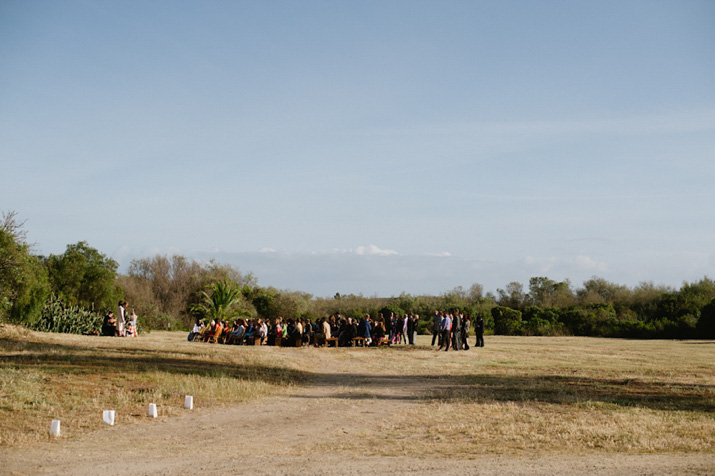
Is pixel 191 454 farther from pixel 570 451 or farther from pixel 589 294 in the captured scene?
pixel 589 294

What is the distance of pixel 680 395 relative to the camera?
1468 cm

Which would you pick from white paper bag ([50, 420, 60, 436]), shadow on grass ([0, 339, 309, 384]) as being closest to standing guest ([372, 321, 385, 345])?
shadow on grass ([0, 339, 309, 384])

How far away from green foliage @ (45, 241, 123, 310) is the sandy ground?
27.0 meters

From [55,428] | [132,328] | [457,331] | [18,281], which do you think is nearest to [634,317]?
[457,331]

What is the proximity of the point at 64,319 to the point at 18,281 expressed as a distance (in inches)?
291

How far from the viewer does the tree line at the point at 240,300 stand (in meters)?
26.9

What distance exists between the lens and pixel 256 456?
8.49 metres

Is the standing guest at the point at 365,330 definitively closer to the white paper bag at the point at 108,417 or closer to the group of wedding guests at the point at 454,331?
the group of wedding guests at the point at 454,331

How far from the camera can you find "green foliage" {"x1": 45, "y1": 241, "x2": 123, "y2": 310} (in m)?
35.8

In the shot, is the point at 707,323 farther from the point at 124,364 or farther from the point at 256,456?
the point at 256,456

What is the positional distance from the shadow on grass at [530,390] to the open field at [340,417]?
0.04 m

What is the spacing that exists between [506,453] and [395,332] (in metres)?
21.7

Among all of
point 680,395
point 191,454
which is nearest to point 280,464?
point 191,454

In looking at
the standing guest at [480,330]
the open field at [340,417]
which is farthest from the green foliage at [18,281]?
the standing guest at [480,330]
